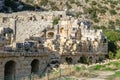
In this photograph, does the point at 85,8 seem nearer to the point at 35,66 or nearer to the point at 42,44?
the point at 42,44

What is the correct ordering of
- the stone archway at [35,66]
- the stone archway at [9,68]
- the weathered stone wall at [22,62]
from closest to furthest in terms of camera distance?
the weathered stone wall at [22,62] → the stone archway at [9,68] → the stone archway at [35,66]

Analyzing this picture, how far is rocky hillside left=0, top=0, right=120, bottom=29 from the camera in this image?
9831cm

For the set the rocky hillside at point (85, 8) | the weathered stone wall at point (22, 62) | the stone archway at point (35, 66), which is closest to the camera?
the weathered stone wall at point (22, 62)

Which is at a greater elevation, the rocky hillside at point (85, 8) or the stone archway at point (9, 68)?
the rocky hillside at point (85, 8)

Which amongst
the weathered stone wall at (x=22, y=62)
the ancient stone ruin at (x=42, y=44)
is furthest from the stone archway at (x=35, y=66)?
the weathered stone wall at (x=22, y=62)

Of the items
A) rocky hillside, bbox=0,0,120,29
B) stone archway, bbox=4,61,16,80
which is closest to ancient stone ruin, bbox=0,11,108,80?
stone archway, bbox=4,61,16,80

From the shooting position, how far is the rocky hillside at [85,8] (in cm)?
9831

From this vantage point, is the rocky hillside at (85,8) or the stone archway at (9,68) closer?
the stone archway at (9,68)

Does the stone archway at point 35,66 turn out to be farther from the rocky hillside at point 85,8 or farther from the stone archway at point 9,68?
the rocky hillside at point 85,8

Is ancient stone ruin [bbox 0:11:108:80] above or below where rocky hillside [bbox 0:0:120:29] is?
below

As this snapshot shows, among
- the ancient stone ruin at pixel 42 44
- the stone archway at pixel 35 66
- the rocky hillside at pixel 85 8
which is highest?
Answer: the rocky hillside at pixel 85 8

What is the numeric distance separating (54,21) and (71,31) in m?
8.20

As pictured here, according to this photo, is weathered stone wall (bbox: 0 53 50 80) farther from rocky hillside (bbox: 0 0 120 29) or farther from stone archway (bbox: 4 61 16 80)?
rocky hillside (bbox: 0 0 120 29)

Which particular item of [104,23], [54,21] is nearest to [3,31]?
[54,21]
